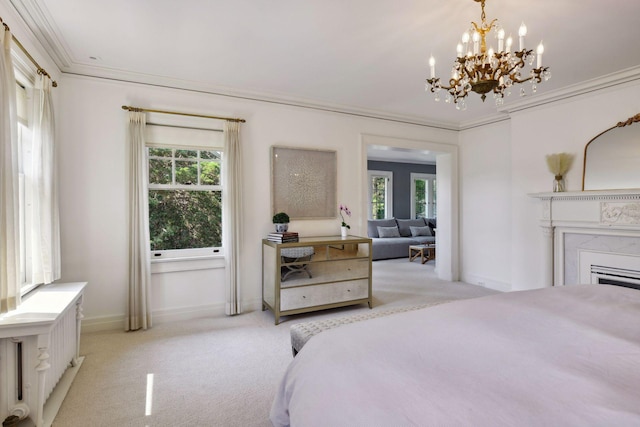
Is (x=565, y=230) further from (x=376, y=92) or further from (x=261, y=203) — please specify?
(x=261, y=203)

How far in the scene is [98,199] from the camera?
3137 millimetres

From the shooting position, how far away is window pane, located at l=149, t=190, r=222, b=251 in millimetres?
3492

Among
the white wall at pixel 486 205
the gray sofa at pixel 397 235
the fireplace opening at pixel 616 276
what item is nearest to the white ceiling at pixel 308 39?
the white wall at pixel 486 205

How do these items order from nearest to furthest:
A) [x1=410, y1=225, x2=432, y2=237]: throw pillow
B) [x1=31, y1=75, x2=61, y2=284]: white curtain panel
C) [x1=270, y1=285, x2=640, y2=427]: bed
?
[x1=270, y1=285, x2=640, y2=427]: bed < [x1=31, y1=75, x2=61, y2=284]: white curtain panel < [x1=410, y1=225, x2=432, y2=237]: throw pillow

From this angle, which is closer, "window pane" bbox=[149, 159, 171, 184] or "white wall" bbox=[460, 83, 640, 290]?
"window pane" bbox=[149, 159, 171, 184]

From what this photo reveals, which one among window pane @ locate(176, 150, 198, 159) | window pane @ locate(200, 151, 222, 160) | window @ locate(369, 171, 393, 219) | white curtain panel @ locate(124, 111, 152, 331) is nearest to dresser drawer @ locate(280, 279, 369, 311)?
white curtain panel @ locate(124, 111, 152, 331)

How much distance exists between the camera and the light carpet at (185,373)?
193 cm

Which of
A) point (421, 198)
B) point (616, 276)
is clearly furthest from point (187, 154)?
point (421, 198)

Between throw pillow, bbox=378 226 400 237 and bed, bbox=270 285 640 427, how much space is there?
6323 millimetres

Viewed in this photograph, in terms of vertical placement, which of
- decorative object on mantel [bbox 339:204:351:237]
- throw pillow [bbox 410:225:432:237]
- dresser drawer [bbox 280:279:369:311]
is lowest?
dresser drawer [bbox 280:279:369:311]

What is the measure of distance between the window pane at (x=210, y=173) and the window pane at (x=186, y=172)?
68 mm

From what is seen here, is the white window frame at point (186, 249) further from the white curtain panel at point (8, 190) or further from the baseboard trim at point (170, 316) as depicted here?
the white curtain panel at point (8, 190)

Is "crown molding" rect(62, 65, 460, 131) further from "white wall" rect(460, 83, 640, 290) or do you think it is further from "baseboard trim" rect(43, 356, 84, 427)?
"baseboard trim" rect(43, 356, 84, 427)

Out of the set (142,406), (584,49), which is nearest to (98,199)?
(142,406)
